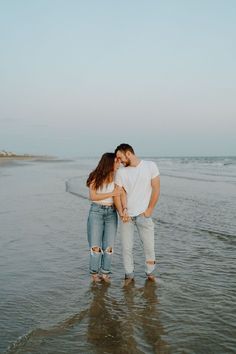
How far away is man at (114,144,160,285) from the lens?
18.2ft

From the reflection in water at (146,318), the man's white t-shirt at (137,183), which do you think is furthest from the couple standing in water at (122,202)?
the reflection in water at (146,318)

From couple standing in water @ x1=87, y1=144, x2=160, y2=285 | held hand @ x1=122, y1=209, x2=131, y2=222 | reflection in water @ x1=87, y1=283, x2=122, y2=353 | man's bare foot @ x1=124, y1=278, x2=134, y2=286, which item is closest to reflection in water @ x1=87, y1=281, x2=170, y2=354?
reflection in water @ x1=87, y1=283, x2=122, y2=353

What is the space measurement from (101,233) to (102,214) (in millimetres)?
288

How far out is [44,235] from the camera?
9.02 m

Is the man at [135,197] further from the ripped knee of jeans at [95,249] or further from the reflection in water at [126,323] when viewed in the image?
the reflection in water at [126,323]

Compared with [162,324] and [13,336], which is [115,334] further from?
[13,336]

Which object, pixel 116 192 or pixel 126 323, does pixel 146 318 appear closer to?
pixel 126 323

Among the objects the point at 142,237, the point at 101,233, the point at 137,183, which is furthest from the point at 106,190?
the point at 142,237

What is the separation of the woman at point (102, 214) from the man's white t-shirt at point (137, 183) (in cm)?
16

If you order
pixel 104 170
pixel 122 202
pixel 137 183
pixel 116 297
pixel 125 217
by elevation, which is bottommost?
pixel 116 297

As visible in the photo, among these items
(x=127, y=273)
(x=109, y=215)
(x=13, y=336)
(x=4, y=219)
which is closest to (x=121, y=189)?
(x=109, y=215)

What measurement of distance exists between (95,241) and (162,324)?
5.79 ft

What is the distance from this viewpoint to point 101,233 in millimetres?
5828

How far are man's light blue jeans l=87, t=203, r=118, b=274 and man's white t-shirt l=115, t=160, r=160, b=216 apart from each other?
346mm
